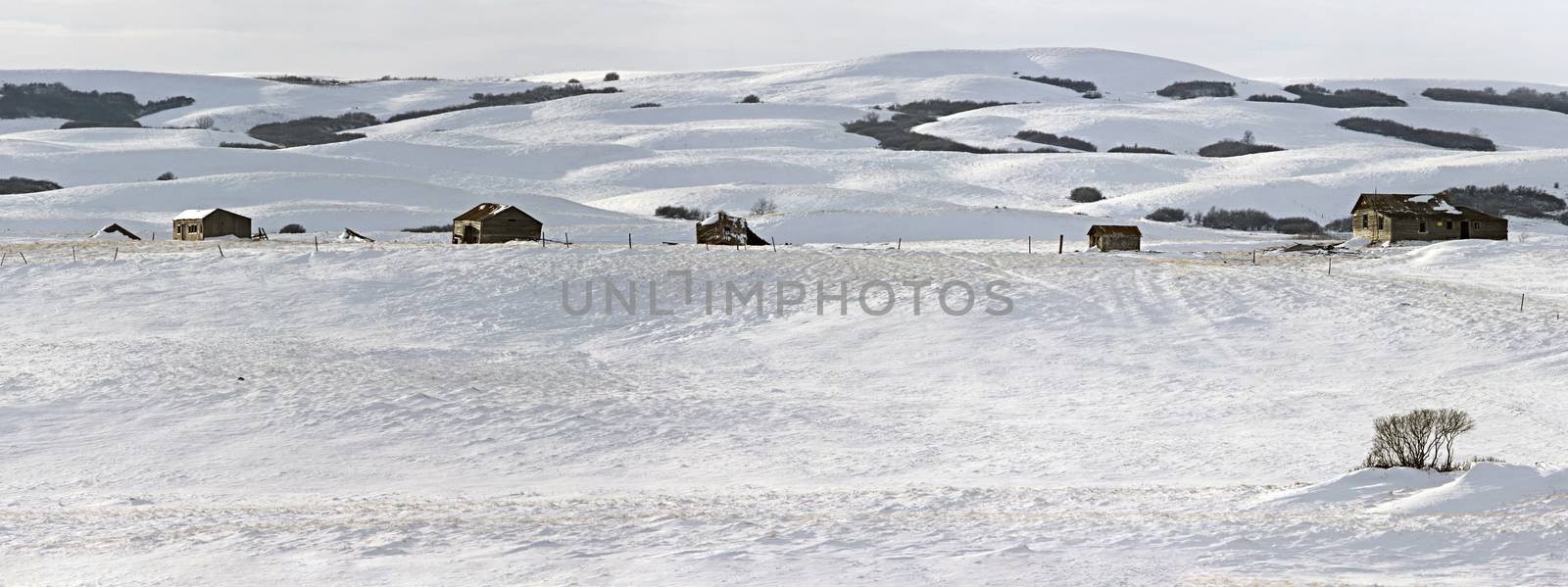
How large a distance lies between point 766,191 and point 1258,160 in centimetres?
4990

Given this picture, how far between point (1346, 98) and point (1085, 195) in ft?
285

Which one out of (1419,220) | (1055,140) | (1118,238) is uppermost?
(1055,140)

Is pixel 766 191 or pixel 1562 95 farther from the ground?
pixel 1562 95

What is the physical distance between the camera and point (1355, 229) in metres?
73.4

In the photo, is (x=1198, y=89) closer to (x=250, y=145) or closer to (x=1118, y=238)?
(x=250, y=145)

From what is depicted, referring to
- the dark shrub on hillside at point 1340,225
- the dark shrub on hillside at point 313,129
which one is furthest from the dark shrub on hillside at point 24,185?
the dark shrub on hillside at point 1340,225

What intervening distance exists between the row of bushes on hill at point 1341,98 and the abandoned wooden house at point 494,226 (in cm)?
13263

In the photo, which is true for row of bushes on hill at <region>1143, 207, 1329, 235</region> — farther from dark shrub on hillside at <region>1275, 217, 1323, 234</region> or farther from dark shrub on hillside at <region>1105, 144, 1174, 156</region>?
dark shrub on hillside at <region>1105, 144, 1174, 156</region>

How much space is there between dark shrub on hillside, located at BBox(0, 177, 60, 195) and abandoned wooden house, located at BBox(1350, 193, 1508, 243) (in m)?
83.7

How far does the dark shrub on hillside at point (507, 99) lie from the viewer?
578 feet

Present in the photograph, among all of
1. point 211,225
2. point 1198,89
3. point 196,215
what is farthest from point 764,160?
point 1198,89

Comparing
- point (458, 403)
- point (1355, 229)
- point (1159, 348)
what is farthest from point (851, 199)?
point (458, 403)

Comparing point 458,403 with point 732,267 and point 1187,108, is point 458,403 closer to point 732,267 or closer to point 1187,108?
point 732,267

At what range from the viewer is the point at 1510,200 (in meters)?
102
